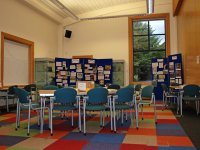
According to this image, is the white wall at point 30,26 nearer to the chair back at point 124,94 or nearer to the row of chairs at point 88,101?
the row of chairs at point 88,101

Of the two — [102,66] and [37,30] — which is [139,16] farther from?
[37,30]

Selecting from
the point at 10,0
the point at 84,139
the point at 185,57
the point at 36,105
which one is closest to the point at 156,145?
the point at 84,139

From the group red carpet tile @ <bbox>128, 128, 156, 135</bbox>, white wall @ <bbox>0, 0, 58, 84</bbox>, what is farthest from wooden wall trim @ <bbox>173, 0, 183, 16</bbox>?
red carpet tile @ <bbox>128, 128, 156, 135</bbox>

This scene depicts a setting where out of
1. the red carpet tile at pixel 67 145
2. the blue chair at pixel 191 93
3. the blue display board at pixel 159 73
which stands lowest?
the red carpet tile at pixel 67 145

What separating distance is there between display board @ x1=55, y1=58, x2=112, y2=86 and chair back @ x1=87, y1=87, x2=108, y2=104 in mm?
6699

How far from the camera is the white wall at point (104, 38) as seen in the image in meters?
11.7

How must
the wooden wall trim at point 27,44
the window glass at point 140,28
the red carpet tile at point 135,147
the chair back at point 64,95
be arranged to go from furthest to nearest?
the window glass at point 140,28 → the wooden wall trim at point 27,44 → the chair back at point 64,95 → the red carpet tile at point 135,147

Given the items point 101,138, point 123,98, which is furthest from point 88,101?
point 101,138

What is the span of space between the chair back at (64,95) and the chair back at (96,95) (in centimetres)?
30

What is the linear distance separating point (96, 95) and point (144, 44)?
7968 millimetres

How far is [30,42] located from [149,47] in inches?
221

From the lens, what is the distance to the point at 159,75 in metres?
10.9

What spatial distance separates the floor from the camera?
11.9 feet

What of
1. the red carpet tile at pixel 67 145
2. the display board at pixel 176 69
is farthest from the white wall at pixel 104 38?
the red carpet tile at pixel 67 145
